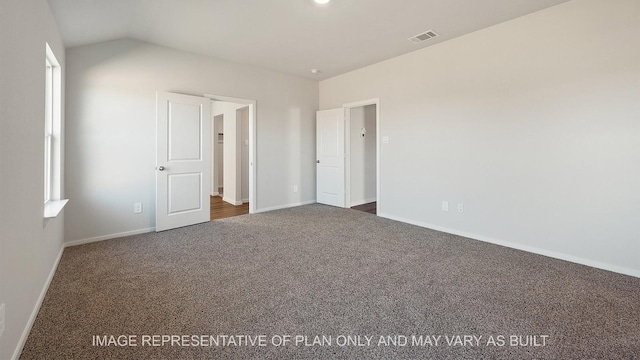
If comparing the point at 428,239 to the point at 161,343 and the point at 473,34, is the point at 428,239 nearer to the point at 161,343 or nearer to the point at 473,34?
the point at 473,34

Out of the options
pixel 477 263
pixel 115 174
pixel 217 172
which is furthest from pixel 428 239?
pixel 217 172

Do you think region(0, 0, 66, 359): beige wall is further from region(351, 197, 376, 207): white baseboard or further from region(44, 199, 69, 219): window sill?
region(351, 197, 376, 207): white baseboard

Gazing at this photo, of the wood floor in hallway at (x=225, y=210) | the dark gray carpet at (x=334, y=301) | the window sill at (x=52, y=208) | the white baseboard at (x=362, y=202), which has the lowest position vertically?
the dark gray carpet at (x=334, y=301)

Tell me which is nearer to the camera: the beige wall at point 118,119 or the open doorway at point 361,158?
the beige wall at point 118,119

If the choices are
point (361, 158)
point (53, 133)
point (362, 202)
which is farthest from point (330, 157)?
point (53, 133)

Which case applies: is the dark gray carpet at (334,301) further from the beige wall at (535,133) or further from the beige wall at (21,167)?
the beige wall at (535,133)

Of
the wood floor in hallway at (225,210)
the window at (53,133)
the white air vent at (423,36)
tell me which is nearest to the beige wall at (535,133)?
the white air vent at (423,36)

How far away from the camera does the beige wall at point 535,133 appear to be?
2.49 meters

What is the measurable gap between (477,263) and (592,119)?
1.77 metres

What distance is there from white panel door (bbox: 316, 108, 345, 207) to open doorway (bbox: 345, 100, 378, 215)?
0.13 metres

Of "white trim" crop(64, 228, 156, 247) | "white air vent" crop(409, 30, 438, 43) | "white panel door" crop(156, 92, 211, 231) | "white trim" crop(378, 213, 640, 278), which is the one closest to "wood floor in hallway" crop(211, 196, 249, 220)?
"white panel door" crop(156, 92, 211, 231)

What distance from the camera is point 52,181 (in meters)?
2.79

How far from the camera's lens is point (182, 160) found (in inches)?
152

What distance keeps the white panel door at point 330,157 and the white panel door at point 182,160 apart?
225 cm
